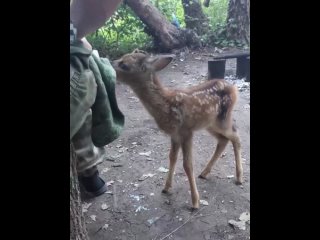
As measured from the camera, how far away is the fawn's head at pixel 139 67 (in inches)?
114

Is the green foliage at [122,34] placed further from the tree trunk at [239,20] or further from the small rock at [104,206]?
the small rock at [104,206]

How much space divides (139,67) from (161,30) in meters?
4.08

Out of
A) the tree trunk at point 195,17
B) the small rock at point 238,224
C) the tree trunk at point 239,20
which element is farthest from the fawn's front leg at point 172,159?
the tree trunk at point 195,17

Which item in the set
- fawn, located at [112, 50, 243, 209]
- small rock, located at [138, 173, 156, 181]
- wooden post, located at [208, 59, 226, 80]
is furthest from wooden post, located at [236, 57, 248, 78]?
small rock, located at [138, 173, 156, 181]

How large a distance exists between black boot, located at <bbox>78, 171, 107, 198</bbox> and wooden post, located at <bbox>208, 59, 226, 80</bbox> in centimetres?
263

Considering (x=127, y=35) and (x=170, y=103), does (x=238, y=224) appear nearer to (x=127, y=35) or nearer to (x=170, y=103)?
(x=170, y=103)

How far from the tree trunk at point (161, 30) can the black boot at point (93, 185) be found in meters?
Result: 4.21
